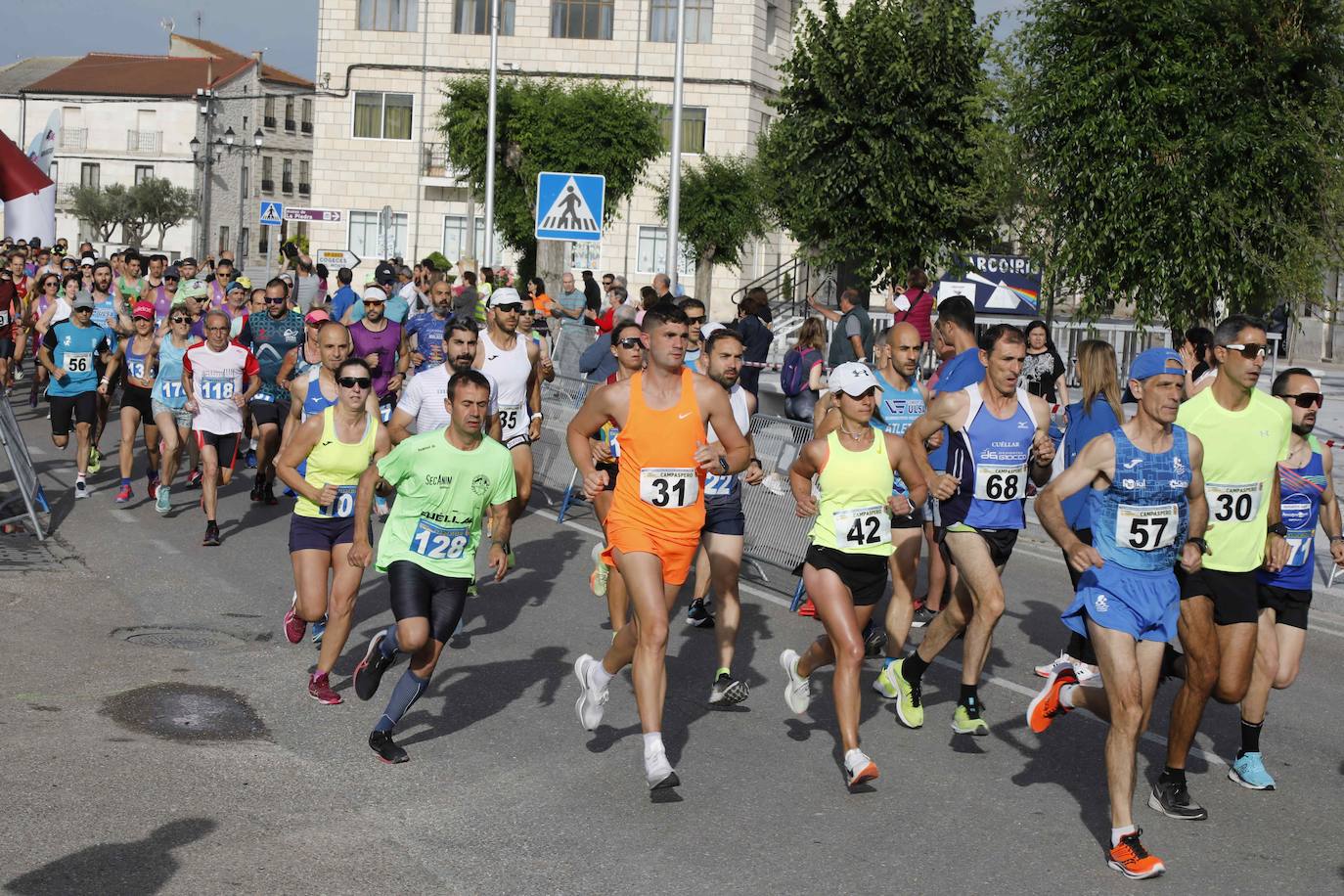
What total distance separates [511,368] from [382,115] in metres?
48.9

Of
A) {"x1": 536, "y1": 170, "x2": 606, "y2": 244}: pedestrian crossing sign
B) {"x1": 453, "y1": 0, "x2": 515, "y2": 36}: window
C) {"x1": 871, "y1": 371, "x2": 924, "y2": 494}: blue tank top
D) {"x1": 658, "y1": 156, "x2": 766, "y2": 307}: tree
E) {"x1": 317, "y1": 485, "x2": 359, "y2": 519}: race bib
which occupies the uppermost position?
{"x1": 453, "y1": 0, "x2": 515, "y2": 36}: window

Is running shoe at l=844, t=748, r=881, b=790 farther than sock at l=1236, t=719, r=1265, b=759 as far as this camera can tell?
No

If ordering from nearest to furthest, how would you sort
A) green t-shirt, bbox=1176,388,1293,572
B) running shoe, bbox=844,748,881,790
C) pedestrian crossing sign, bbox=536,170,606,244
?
1. running shoe, bbox=844,748,881,790
2. green t-shirt, bbox=1176,388,1293,572
3. pedestrian crossing sign, bbox=536,170,606,244

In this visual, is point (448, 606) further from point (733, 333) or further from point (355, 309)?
point (355, 309)

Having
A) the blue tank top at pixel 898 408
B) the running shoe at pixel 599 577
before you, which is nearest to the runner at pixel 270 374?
the running shoe at pixel 599 577

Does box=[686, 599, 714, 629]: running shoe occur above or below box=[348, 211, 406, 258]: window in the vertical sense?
below

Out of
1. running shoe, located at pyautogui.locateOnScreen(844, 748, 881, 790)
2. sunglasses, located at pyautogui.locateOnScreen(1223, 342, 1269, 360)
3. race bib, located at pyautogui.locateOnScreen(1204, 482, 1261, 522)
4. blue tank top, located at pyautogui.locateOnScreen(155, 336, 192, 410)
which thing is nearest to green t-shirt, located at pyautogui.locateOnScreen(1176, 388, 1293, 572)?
race bib, located at pyautogui.locateOnScreen(1204, 482, 1261, 522)

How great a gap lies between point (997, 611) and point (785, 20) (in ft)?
177

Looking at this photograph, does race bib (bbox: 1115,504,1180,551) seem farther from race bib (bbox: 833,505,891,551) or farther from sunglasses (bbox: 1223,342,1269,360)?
race bib (bbox: 833,505,891,551)

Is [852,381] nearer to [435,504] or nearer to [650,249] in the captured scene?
[435,504]

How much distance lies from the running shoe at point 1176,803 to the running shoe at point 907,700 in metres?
1.37

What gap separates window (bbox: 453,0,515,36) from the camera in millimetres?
57406

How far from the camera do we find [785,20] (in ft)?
195

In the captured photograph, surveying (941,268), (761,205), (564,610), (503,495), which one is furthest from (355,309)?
(761,205)
